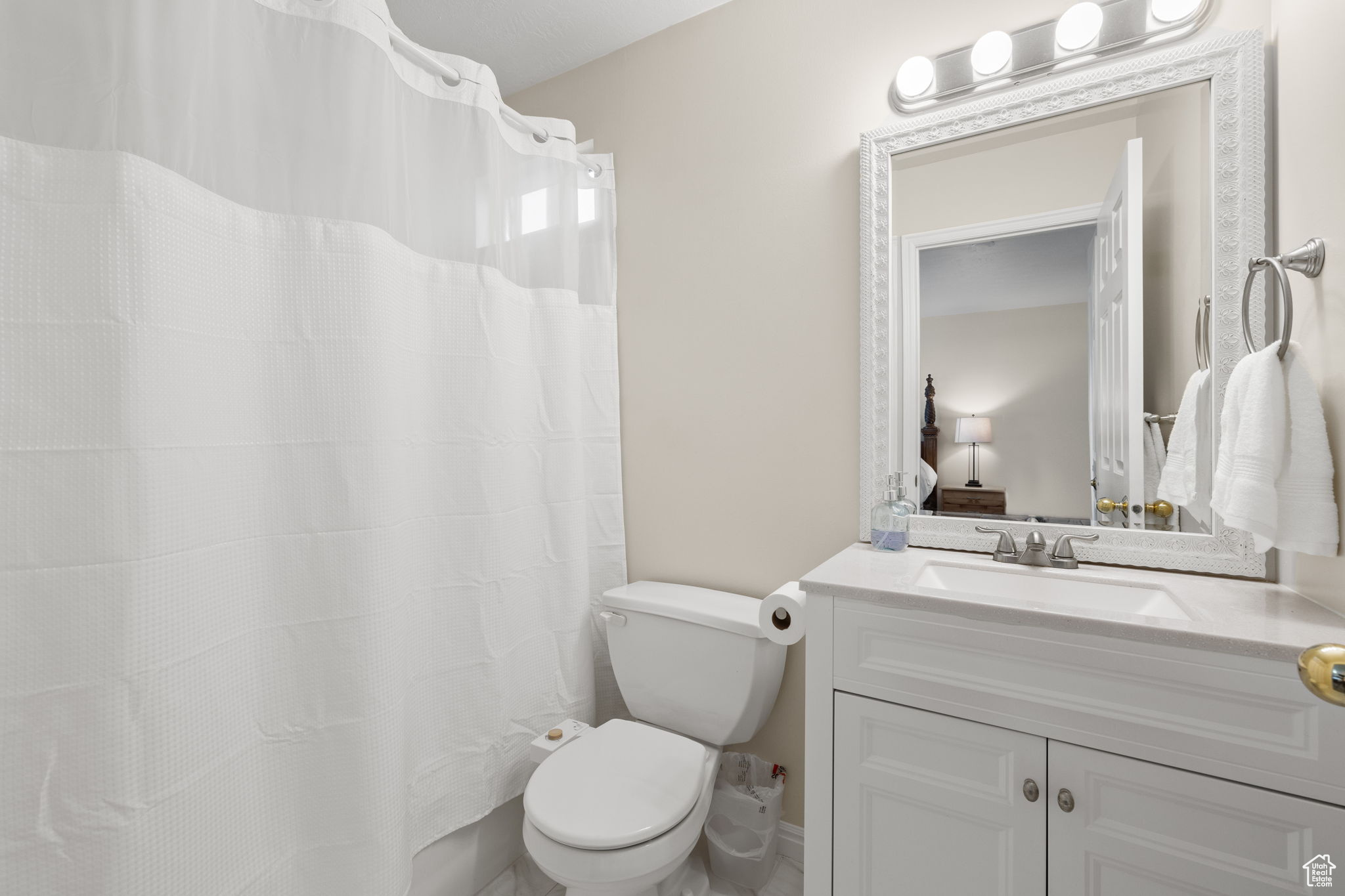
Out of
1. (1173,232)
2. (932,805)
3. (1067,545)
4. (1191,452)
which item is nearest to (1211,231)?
(1173,232)

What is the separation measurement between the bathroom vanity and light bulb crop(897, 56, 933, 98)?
1140 mm

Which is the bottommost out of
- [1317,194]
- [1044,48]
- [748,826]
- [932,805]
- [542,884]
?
[542,884]

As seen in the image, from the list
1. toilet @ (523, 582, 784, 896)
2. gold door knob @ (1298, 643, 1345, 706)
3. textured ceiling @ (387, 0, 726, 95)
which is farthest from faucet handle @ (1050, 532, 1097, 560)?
textured ceiling @ (387, 0, 726, 95)

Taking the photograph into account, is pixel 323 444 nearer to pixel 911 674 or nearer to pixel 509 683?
pixel 509 683

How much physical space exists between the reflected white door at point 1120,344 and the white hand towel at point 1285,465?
0.95 feet

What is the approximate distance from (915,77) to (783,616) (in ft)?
4.28

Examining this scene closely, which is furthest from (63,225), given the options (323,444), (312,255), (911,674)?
(911,674)

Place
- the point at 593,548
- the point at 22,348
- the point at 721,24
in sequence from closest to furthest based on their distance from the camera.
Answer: the point at 22,348 < the point at 721,24 < the point at 593,548

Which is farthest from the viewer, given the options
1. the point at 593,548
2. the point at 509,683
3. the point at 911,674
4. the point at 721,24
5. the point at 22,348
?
the point at 593,548

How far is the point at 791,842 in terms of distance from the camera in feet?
5.43

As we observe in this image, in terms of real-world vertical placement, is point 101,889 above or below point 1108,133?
below

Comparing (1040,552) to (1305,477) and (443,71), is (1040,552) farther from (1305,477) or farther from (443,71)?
(443,71)

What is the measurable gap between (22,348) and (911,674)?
1.45 meters

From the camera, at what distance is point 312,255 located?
1149 millimetres
